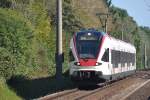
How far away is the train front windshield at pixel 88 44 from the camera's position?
2995cm

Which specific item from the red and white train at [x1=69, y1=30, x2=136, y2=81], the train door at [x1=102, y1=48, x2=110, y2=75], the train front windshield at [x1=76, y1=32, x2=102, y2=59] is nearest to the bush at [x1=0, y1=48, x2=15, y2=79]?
the red and white train at [x1=69, y1=30, x2=136, y2=81]

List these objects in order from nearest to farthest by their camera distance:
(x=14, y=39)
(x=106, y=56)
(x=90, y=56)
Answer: (x=90, y=56)
(x=106, y=56)
(x=14, y=39)

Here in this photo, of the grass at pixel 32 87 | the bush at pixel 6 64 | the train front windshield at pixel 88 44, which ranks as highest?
the train front windshield at pixel 88 44

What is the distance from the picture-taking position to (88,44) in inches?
1192

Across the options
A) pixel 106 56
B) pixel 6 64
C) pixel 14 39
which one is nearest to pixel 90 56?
pixel 106 56

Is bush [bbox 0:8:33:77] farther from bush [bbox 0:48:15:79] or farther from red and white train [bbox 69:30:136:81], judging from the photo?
red and white train [bbox 69:30:136:81]

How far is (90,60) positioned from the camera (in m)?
29.8

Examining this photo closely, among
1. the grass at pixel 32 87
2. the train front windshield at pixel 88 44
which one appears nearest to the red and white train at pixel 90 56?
the train front windshield at pixel 88 44

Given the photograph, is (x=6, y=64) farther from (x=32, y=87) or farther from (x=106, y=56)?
(x=106, y=56)

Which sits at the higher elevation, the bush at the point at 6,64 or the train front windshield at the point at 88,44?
the train front windshield at the point at 88,44

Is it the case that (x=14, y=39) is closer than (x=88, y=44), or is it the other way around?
(x=88, y=44)

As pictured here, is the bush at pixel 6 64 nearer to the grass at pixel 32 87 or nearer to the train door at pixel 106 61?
the grass at pixel 32 87

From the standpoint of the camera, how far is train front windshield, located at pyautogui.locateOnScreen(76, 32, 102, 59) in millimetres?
29953

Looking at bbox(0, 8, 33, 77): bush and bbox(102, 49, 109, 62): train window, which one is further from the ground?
bbox(0, 8, 33, 77): bush
